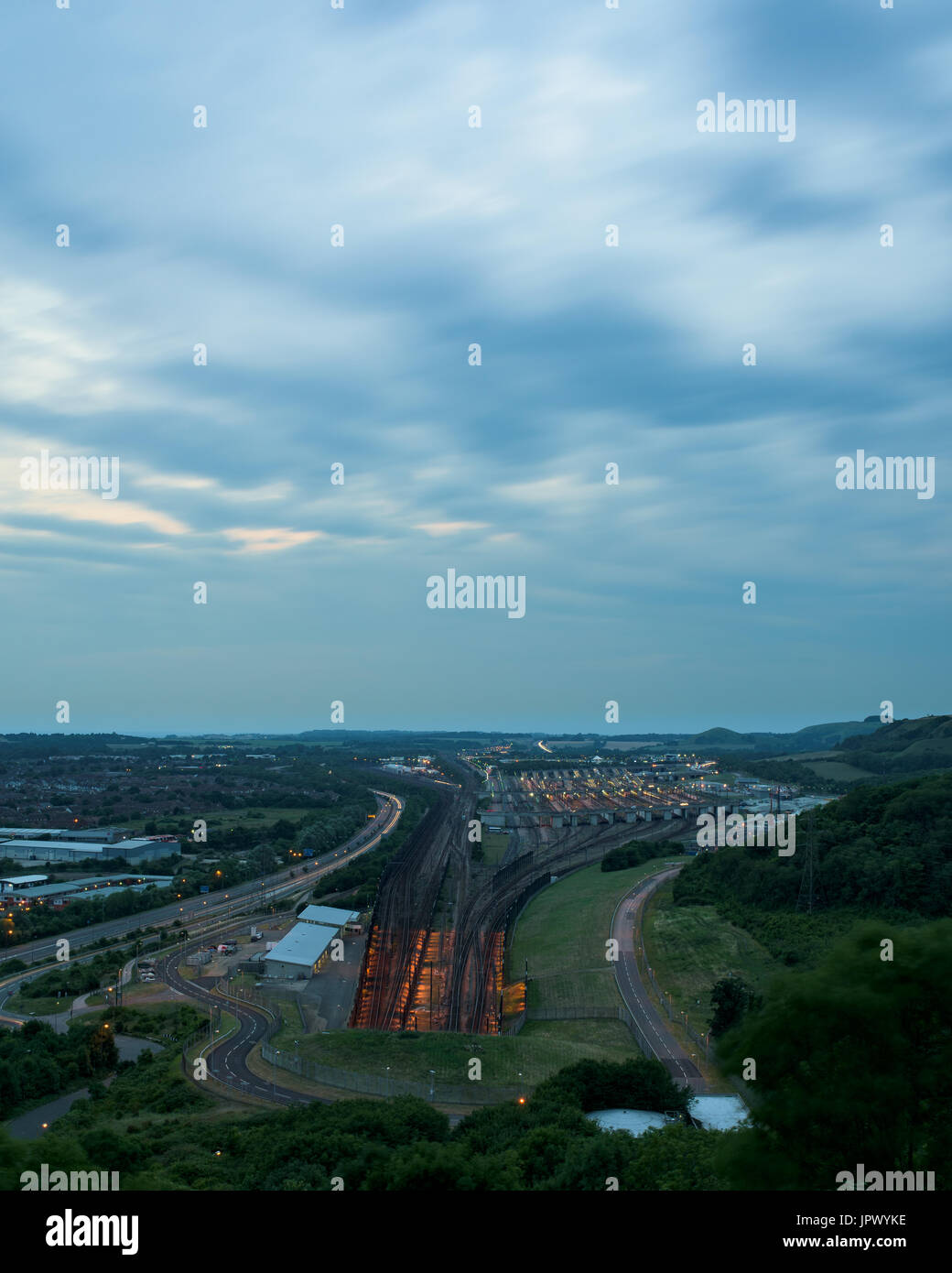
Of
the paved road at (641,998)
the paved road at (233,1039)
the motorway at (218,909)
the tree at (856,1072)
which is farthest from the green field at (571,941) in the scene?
the tree at (856,1072)

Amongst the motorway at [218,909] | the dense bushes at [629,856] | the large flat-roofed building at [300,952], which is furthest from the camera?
the dense bushes at [629,856]

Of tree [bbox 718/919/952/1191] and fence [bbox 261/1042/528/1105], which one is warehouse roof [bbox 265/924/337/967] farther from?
tree [bbox 718/919/952/1191]

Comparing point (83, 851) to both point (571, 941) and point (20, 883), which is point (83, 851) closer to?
point (20, 883)

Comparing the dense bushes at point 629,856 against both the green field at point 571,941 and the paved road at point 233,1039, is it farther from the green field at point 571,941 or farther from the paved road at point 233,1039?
the paved road at point 233,1039

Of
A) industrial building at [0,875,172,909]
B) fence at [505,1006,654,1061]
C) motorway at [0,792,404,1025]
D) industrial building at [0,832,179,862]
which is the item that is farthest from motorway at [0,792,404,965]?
fence at [505,1006,654,1061]

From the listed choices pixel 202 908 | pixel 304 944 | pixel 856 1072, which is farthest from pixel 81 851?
pixel 856 1072

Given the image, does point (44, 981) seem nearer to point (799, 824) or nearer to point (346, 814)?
point (799, 824)
